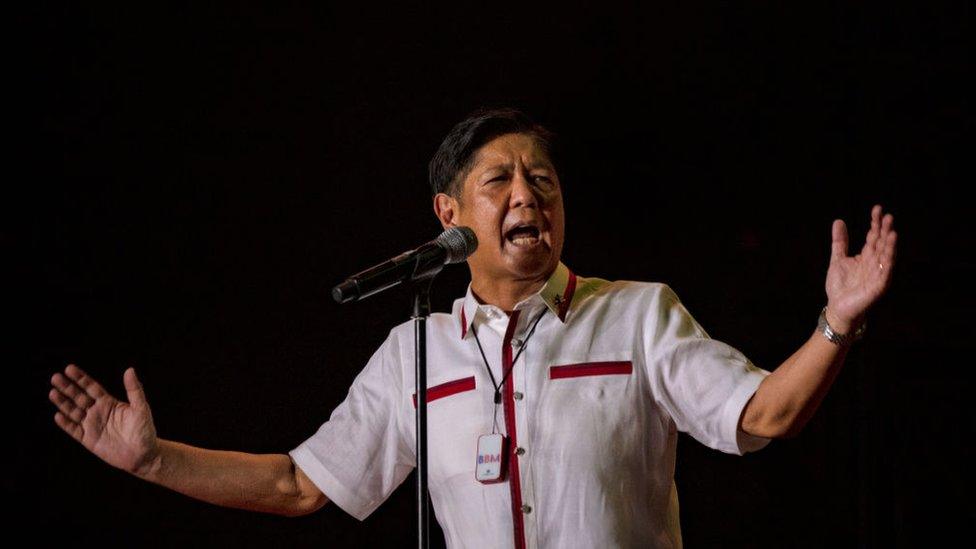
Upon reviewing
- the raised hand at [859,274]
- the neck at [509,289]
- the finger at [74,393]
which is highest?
the neck at [509,289]

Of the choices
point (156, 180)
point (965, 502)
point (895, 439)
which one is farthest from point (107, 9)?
point (965, 502)

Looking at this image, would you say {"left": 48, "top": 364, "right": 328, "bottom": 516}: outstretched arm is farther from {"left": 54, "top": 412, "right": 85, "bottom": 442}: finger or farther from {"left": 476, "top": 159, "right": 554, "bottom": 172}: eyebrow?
{"left": 476, "top": 159, "right": 554, "bottom": 172}: eyebrow

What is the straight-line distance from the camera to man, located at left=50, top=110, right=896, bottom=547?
2.31 m

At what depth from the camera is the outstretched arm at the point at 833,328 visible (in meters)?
1.88

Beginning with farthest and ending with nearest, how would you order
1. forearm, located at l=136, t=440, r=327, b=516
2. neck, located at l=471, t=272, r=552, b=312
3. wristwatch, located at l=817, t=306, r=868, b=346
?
neck, located at l=471, t=272, r=552, b=312 < forearm, located at l=136, t=440, r=327, b=516 < wristwatch, located at l=817, t=306, r=868, b=346

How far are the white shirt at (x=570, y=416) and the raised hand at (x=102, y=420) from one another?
18.6 inches

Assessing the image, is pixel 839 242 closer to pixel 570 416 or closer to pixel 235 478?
pixel 570 416

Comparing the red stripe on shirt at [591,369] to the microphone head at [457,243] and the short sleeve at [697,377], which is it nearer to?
the short sleeve at [697,377]

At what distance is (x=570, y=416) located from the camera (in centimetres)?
239

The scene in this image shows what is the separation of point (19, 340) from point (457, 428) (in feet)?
4.88

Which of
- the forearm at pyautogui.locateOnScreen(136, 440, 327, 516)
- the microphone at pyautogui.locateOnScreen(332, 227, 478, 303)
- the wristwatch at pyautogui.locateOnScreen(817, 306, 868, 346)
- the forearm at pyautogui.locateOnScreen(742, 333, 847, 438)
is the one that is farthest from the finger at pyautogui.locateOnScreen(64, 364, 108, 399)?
the wristwatch at pyautogui.locateOnScreen(817, 306, 868, 346)

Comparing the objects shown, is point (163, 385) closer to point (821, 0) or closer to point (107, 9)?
point (107, 9)

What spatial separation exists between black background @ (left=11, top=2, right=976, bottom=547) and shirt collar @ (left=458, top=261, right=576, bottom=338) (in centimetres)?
53

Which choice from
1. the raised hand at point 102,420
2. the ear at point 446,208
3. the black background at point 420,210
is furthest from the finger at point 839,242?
the raised hand at point 102,420
